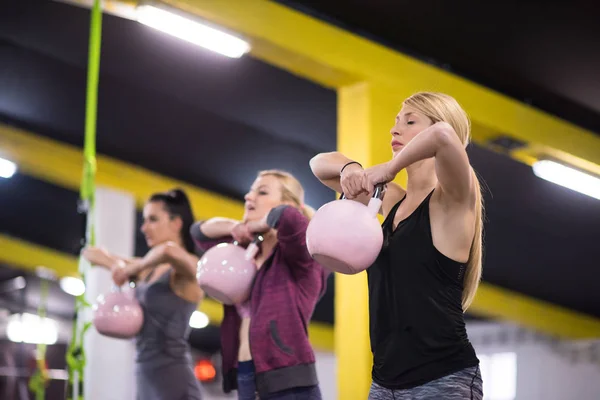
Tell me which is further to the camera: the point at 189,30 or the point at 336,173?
the point at 189,30

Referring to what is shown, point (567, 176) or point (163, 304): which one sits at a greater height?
point (567, 176)

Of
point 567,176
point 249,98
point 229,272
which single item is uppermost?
point 249,98

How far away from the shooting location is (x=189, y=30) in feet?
14.3

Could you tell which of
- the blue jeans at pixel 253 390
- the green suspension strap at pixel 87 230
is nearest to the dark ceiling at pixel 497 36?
the green suspension strap at pixel 87 230

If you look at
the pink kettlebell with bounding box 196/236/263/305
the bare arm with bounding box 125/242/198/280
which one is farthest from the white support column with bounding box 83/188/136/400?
the pink kettlebell with bounding box 196/236/263/305

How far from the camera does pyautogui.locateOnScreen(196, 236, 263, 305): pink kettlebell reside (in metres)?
2.94

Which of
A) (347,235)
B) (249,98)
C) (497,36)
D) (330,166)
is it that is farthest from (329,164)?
(249,98)

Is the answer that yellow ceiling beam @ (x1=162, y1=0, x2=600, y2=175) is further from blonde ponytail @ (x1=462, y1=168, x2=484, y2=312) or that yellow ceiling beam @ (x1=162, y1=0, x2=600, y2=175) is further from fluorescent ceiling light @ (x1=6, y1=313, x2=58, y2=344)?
fluorescent ceiling light @ (x1=6, y1=313, x2=58, y2=344)

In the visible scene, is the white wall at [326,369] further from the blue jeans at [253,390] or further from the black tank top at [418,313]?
the black tank top at [418,313]

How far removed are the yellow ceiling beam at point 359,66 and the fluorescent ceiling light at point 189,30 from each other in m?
0.05

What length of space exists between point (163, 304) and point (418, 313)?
6.36 ft

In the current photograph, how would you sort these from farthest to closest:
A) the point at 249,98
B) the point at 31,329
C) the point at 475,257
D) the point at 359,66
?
1. the point at 31,329
2. the point at 249,98
3. the point at 359,66
4. the point at 475,257

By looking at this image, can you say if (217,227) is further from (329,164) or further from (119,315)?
(329,164)

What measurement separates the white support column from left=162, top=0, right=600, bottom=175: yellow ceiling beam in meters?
2.60
